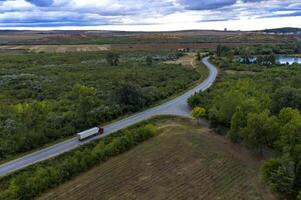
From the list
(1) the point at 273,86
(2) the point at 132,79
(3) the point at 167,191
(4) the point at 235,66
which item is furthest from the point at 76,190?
(4) the point at 235,66

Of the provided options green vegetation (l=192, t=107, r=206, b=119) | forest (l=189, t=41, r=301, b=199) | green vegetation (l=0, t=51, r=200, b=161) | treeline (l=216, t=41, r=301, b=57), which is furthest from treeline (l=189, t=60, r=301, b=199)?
treeline (l=216, t=41, r=301, b=57)

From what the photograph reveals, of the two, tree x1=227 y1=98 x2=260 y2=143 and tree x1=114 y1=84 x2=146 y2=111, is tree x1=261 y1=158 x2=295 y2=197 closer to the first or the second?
tree x1=227 y1=98 x2=260 y2=143

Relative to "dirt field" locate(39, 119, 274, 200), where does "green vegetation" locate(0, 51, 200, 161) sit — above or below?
above

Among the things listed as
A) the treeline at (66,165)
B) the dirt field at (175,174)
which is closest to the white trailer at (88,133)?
the treeline at (66,165)

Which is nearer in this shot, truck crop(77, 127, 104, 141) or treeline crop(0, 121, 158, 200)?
treeline crop(0, 121, 158, 200)

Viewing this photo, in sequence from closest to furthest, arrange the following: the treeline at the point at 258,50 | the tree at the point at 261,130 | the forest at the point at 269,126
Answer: the forest at the point at 269,126 → the tree at the point at 261,130 → the treeline at the point at 258,50

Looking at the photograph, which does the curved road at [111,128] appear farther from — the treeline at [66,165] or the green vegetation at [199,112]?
the green vegetation at [199,112]
